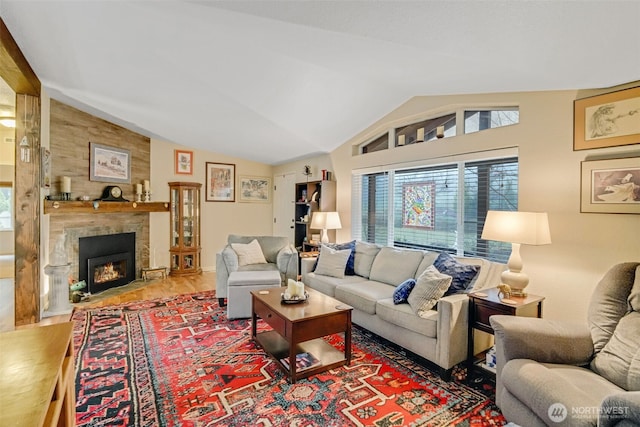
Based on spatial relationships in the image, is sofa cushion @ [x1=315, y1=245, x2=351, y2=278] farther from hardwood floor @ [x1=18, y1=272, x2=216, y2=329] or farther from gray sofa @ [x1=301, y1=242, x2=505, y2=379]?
hardwood floor @ [x1=18, y1=272, x2=216, y2=329]

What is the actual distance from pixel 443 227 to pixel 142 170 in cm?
491

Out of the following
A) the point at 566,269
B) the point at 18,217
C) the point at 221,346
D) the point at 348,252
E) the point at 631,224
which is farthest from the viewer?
the point at 348,252

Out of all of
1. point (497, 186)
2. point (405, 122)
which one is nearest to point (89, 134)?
point (405, 122)

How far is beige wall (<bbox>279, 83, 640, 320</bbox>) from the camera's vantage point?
223 centimetres

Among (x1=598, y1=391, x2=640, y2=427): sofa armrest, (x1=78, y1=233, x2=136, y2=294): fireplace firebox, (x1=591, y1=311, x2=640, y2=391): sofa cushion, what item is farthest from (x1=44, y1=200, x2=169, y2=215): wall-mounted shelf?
(x1=591, y1=311, x2=640, y2=391): sofa cushion

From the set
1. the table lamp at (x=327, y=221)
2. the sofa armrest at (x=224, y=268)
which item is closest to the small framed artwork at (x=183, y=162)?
the sofa armrest at (x=224, y=268)

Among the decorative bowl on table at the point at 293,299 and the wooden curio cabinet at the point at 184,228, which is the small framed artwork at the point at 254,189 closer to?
the wooden curio cabinet at the point at 184,228

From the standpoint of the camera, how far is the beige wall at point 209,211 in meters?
5.52

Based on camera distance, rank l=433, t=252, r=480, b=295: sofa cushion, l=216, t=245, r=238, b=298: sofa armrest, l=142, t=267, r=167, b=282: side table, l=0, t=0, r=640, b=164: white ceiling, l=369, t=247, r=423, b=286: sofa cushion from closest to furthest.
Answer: l=0, t=0, r=640, b=164: white ceiling, l=433, t=252, r=480, b=295: sofa cushion, l=369, t=247, r=423, b=286: sofa cushion, l=216, t=245, r=238, b=298: sofa armrest, l=142, t=267, r=167, b=282: side table

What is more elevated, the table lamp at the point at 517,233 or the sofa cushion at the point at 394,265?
the table lamp at the point at 517,233

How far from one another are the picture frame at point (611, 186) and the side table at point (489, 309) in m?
0.81

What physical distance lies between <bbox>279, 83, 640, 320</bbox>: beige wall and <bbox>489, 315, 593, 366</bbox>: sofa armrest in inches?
29.4

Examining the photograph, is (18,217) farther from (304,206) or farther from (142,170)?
(304,206)

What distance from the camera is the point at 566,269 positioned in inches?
96.7
